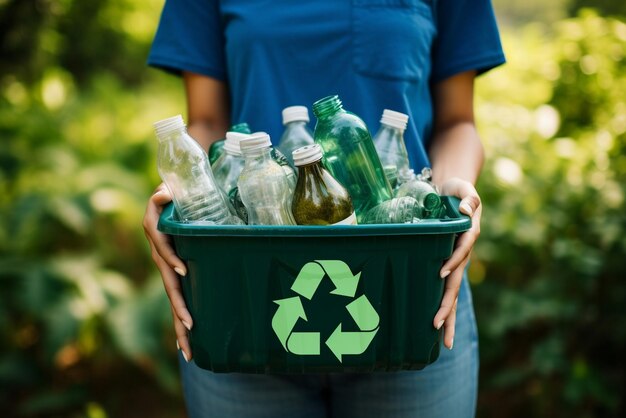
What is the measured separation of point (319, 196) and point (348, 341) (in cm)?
24

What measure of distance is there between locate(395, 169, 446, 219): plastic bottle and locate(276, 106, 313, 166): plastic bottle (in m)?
0.22

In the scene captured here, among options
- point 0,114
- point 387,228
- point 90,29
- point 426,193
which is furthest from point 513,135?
point 90,29

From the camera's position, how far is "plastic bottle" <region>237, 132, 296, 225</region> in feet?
3.29

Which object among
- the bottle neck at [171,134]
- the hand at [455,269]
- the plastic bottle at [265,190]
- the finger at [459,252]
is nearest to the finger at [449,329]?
the hand at [455,269]

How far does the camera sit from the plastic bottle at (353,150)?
3.53 feet

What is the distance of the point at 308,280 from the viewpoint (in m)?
0.95

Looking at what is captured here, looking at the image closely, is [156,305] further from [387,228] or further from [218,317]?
[387,228]

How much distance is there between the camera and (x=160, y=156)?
109 cm

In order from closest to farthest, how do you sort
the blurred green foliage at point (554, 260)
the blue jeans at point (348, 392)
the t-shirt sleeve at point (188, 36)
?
the blue jeans at point (348, 392) → the t-shirt sleeve at point (188, 36) → the blurred green foliage at point (554, 260)

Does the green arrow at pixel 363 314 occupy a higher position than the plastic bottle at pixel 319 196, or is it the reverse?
the plastic bottle at pixel 319 196

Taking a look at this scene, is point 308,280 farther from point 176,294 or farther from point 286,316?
point 176,294

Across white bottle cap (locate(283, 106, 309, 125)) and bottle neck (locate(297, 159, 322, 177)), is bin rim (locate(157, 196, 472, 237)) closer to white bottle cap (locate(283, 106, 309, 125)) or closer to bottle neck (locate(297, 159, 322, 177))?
bottle neck (locate(297, 159, 322, 177))

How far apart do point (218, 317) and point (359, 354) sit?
0.24m

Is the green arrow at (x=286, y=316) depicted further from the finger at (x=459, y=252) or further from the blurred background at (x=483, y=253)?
the blurred background at (x=483, y=253)
